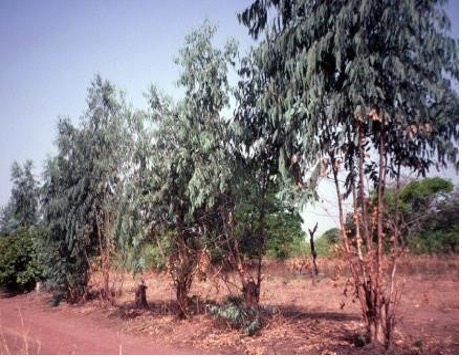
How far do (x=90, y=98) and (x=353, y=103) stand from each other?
789 centimetres

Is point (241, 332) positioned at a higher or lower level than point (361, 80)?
lower

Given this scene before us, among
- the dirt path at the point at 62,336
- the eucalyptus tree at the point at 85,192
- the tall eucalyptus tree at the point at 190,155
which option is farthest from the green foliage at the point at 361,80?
the eucalyptus tree at the point at 85,192

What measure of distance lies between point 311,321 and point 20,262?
11.5 m

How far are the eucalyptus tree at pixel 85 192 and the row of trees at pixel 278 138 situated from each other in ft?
0.16

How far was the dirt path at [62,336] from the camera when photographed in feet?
20.3

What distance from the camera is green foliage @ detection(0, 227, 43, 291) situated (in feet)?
47.5

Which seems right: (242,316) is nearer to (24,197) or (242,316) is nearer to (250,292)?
(250,292)

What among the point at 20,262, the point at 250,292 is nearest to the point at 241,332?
the point at 250,292

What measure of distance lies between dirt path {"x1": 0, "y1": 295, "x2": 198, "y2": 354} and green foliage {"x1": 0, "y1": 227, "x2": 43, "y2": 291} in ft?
10.6

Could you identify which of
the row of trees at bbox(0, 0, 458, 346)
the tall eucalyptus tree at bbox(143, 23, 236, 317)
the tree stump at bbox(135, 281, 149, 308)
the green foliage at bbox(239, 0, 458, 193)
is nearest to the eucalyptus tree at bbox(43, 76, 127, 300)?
the row of trees at bbox(0, 0, 458, 346)

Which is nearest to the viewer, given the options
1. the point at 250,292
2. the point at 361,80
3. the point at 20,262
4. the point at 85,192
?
the point at 361,80

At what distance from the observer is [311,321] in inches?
282

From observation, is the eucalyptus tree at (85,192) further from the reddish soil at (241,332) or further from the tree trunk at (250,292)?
the tree trunk at (250,292)


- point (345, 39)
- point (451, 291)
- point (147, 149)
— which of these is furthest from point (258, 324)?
point (451, 291)
